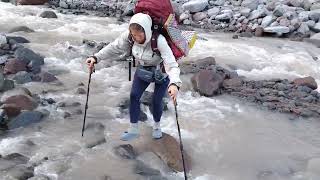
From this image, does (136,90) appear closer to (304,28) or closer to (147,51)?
(147,51)

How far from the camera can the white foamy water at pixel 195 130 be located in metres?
6.23

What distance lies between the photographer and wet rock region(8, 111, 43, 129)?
6.92 metres

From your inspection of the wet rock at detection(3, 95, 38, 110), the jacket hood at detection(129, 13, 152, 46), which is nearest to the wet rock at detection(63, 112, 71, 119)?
the wet rock at detection(3, 95, 38, 110)

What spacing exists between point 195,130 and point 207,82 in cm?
193

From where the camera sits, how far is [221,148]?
6977 millimetres

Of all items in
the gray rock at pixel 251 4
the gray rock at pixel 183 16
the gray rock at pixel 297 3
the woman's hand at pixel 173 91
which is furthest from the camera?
the gray rock at pixel 297 3

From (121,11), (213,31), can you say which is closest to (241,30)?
(213,31)

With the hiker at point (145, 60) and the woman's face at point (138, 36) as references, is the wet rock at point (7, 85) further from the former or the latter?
the woman's face at point (138, 36)

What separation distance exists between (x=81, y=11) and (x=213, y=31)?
463cm

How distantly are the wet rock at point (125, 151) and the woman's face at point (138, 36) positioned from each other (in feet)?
5.68

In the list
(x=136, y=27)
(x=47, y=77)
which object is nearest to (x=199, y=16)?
(x=47, y=77)

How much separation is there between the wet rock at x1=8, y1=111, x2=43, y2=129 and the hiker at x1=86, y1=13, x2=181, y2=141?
159 centimetres

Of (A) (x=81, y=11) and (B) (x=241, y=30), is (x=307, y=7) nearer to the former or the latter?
(B) (x=241, y=30)

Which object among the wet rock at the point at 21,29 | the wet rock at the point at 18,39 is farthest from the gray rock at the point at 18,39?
the wet rock at the point at 21,29
